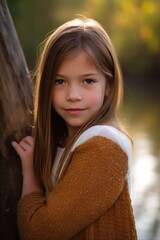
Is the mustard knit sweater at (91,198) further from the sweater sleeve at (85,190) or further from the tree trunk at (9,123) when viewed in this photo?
the tree trunk at (9,123)

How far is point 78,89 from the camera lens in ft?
6.27

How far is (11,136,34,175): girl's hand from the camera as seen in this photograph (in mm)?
2064

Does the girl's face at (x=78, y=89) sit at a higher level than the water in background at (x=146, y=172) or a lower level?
higher

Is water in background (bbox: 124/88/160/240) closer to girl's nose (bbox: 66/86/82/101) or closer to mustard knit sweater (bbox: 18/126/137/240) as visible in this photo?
mustard knit sweater (bbox: 18/126/137/240)

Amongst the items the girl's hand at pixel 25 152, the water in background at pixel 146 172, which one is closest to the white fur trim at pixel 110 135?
the girl's hand at pixel 25 152

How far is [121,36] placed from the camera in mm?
19984

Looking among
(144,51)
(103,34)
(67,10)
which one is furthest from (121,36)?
(103,34)

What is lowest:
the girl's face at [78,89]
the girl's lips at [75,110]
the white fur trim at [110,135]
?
the white fur trim at [110,135]

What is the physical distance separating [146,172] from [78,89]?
4.05 meters

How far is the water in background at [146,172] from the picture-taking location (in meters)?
4.25

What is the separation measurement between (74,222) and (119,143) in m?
0.29

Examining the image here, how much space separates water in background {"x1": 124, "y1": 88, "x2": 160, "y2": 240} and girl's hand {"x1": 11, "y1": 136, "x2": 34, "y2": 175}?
1.98m

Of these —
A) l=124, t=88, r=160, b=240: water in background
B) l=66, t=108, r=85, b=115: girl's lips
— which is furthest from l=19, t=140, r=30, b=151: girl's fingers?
l=124, t=88, r=160, b=240: water in background

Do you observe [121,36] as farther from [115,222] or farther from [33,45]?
[115,222]
